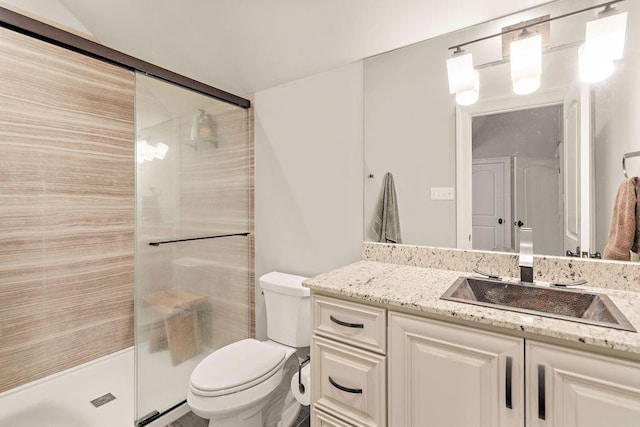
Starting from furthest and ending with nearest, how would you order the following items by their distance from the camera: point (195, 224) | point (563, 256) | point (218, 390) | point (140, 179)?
point (195, 224), point (140, 179), point (218, 390), point (563, 256)

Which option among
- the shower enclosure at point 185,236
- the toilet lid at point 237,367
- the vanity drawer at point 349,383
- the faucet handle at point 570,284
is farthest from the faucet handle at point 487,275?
the shower enclosure at point 185,236

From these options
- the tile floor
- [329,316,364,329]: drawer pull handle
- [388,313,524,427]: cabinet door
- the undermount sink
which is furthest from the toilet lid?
the undermount sink

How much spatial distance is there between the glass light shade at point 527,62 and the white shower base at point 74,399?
8.64ft

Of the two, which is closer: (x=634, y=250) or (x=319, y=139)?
(x=634, y=250)

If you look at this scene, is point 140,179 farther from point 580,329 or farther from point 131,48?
point 580,329

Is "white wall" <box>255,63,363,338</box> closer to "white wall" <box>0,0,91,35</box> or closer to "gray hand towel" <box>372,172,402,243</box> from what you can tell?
"gray hand towel" <box>372,172,402,243</box>

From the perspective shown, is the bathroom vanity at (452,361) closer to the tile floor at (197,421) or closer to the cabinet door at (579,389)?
the cabinet door at (579,389)

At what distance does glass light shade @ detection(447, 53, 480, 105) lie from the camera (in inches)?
56.5

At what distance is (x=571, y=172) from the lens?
4.21 ft


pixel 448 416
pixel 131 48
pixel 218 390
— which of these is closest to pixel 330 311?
pixel 448 416

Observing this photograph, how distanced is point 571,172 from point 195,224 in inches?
79.1

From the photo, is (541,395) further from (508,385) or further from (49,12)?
(49,12)

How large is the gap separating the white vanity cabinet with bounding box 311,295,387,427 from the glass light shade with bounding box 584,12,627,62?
1.30 m

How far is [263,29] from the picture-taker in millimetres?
1839
